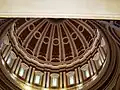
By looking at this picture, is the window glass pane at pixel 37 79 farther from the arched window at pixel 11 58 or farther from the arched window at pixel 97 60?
the arched window at pixel 97 60

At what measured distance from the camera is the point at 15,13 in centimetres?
334

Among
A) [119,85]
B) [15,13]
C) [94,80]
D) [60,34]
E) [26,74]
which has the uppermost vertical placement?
[60,34]

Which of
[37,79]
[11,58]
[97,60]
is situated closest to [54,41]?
[37,79]

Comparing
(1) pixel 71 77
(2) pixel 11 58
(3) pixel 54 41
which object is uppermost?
(3) pixel 54 41

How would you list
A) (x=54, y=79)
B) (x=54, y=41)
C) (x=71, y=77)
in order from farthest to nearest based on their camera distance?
(x=54, y=41) < (x=54, y=79) < (x=71, y=77)

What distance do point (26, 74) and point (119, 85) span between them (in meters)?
4.95

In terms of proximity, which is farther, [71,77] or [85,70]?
[71,77]

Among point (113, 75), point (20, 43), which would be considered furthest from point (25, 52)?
point (113, 75)

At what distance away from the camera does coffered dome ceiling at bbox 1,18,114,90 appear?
12.9 metres

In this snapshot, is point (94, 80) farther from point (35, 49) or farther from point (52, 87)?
point (35, 49)

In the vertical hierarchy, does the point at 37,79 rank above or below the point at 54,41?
below

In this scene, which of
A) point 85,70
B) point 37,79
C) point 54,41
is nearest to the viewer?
point 85,70

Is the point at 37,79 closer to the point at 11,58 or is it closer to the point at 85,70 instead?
the point at 11,58

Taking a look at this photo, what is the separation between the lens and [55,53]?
15633mm
